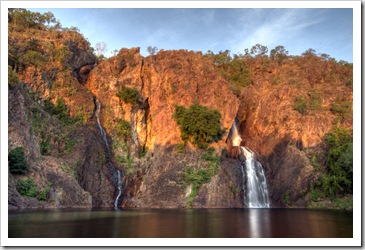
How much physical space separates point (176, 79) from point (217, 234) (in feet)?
90.4

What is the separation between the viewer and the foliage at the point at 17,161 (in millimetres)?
21156

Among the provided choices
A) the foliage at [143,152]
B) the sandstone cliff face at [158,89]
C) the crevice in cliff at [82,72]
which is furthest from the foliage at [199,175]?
the crevice in cliff at [82,72]

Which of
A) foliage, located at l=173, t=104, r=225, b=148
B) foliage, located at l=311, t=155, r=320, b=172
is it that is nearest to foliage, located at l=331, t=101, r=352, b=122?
foliage, located at l=311, t=155, r=320, b=172

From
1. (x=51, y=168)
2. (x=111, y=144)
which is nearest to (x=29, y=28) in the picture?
(x=111, y=144)

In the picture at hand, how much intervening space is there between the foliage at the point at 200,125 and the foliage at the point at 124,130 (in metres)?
6.54

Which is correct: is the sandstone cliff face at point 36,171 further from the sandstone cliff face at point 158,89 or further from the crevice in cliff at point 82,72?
the sandstone cliff face at point 158,89

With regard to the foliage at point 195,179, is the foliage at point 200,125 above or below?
above

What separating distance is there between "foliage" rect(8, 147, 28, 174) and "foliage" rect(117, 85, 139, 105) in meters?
17.8

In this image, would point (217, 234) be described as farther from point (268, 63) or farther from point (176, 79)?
point (268, 63)

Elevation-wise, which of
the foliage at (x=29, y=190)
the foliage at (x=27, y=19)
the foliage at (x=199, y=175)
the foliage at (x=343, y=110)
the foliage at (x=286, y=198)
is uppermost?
the foliage at (x=27, y=19)

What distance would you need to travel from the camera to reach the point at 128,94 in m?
Result: 38.5

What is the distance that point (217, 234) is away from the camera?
12.1 metres

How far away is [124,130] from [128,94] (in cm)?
431

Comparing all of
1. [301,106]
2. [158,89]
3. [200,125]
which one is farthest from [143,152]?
[301,106]
